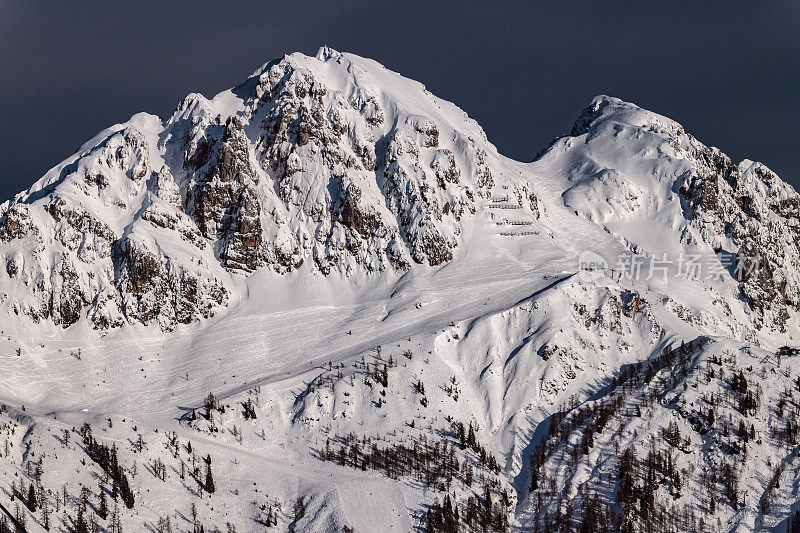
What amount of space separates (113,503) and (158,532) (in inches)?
470

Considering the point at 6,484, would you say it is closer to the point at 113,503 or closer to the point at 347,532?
the point at 113,503

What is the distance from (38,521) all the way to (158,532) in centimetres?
2323

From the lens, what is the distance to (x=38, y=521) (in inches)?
7436

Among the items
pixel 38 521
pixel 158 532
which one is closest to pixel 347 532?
pixel 158 532

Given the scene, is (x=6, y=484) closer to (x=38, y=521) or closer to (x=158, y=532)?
(x=38, y=521)

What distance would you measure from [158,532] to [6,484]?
31.9 m

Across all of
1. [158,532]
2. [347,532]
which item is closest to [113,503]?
[158,532]

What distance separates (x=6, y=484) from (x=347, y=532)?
6954 centimetres

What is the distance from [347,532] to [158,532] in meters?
38.4

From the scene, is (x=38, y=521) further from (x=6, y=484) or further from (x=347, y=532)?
(x=347, y=532)

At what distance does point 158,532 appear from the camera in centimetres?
19625

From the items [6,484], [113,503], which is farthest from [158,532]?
[6,484]

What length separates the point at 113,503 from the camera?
200 meters

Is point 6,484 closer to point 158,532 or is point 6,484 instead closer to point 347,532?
point 158,532
